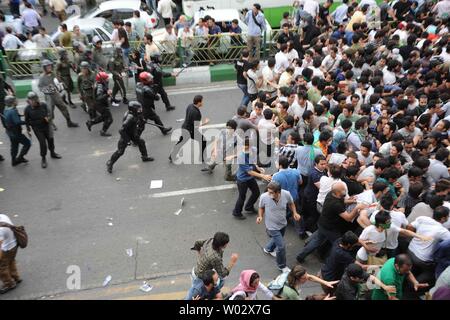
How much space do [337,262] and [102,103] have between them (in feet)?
21.3

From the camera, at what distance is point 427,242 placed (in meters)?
5.52

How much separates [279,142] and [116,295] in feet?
11.8

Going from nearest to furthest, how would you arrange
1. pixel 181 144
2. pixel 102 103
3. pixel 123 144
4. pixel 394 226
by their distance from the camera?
1. pixel 394 226
2. pixel 123 144
3. pixel 181 144
4. pixel 102 103

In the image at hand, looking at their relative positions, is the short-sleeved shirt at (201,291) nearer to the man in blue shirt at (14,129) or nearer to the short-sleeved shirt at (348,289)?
the short-sleeved shirt at (348,289)

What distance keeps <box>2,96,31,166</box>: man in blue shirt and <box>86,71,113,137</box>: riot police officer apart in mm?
1540

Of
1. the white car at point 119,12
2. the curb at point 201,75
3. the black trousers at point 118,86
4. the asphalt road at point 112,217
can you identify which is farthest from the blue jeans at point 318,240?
the white car at point 119,12

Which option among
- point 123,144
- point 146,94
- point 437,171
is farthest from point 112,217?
point 437,171

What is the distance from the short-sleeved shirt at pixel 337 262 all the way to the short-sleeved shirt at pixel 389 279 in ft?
1.71

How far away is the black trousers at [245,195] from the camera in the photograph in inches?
299

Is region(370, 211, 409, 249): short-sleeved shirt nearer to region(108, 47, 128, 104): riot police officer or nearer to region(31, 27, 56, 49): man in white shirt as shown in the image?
region(108, 47, 128, 104): riot police officer

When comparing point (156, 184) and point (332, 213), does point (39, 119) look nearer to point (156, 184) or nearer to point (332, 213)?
point (156, 184)

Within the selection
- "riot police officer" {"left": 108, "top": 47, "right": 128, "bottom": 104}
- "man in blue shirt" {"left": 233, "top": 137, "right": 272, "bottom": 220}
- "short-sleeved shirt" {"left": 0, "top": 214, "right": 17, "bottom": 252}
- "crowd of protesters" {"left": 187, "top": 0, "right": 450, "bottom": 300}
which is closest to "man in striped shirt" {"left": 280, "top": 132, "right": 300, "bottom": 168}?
"crowd of protesters" {"left": 187, "top": 0, "right": 450, "bottom": 300}

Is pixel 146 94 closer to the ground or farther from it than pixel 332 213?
farther from it
